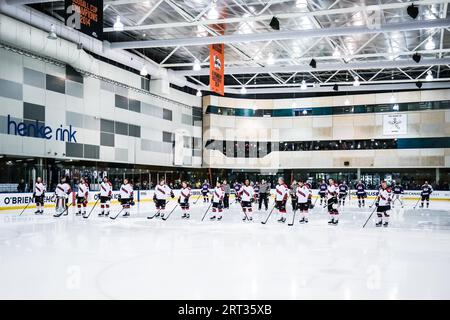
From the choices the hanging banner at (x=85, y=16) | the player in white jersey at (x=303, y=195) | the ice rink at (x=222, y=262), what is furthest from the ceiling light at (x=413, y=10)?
the hanging banner at (x=85, y=16)

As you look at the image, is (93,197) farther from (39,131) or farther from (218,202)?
(218,202)

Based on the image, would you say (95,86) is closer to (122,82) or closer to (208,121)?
(122,82)

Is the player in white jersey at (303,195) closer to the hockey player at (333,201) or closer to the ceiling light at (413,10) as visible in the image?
the hockey player at (333,201)

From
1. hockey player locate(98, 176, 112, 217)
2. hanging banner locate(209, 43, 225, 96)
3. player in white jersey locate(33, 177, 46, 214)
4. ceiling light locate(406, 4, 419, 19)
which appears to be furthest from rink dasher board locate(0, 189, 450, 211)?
Result: ceiling light locate(406, 4, 419, 19)

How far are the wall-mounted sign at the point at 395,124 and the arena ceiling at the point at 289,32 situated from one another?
2744mm

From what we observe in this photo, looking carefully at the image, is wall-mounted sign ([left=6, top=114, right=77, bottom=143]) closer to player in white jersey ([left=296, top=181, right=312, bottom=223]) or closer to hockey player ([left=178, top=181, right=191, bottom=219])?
hockey player ([left=178, top=181, right=191, bottom=219])

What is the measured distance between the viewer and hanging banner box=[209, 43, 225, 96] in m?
15.1

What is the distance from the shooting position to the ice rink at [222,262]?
16.8ft

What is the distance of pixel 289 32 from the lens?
16.2 meters

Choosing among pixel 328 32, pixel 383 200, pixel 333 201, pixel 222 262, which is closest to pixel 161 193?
pixel 333 201

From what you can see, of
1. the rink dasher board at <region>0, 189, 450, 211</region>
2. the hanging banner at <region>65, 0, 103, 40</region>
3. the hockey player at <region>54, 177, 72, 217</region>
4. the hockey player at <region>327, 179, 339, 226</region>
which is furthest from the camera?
the hockey player at <region>54, 177, 72, 217</region>

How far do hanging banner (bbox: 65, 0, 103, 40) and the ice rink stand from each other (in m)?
4.74

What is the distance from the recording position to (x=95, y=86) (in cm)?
2070
